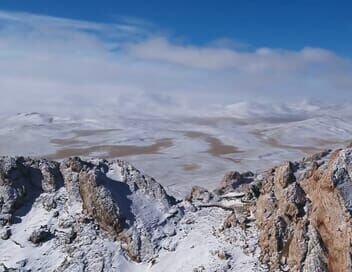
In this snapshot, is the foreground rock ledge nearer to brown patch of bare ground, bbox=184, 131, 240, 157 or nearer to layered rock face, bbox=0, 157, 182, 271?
layered rock face, bbox=0, 157, 182, 271

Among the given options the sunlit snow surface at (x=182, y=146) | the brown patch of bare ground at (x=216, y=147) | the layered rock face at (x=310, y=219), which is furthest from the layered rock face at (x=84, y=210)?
the brown patch of bare ground at (x=216, y=147)

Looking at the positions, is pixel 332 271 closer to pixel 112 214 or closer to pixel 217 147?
pixel 112 214

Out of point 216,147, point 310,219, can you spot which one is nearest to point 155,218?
point 310,219

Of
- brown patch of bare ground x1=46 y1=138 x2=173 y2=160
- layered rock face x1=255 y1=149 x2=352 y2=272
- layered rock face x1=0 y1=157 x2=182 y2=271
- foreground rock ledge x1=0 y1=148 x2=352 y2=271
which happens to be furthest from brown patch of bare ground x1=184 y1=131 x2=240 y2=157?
layered rock face x1=255 y1=149 x2=352 y2=272

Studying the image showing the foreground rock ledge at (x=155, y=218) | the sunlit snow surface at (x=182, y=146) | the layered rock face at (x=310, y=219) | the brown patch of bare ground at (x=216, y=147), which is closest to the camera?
the layered rock face at (x=310, y=219)

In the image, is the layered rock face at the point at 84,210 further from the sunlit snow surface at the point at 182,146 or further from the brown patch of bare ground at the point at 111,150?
the brown patch of bare ground at the point at 111,150

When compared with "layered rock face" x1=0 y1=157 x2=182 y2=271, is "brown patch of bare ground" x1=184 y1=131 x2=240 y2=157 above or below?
below

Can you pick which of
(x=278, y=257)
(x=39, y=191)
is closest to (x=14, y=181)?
(x=39, y=191)

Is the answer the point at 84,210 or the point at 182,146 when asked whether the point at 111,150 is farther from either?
the point at 84,210
